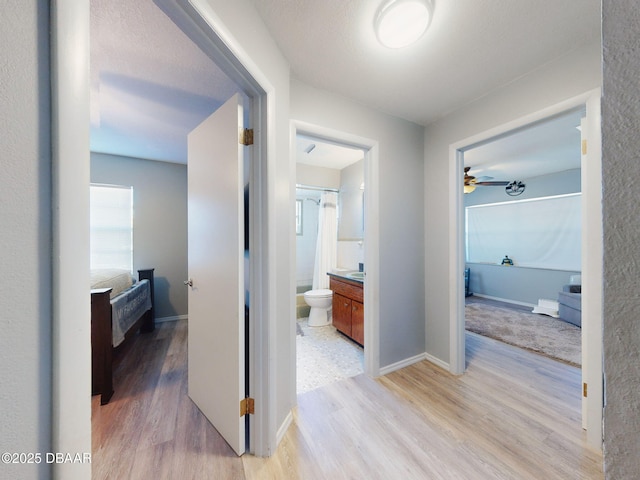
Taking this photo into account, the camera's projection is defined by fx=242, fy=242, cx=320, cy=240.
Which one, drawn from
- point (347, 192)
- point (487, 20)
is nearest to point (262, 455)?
point (487, 20)

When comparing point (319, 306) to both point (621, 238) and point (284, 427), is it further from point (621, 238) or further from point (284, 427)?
point (621, 238)

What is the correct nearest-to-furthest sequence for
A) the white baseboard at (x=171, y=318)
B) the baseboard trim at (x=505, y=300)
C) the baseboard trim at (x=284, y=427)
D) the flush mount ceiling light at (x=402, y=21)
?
1. the flush mount ceiling light at (x=402, y=21)
2. the baseboard trim at (x=284, y=427)
3. the white baseboard at (x=171, y=318)
4. the baseboard trim at (x=505, y=300)

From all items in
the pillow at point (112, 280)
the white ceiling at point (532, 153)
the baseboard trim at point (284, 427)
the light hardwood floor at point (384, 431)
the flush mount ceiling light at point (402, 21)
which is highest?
the white ceiling at point (532, 153)

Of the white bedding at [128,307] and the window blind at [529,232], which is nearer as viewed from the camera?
the white bedding at [128,307]

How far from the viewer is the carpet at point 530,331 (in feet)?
8.38

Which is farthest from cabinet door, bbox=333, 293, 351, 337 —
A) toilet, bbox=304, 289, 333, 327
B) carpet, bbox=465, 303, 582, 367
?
carpet, bbox=465, 303, 582, 367

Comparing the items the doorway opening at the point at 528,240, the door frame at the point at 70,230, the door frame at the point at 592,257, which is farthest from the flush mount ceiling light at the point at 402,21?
the doorway opening at the point at 528,240

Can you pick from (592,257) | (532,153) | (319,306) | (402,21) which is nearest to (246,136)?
(402,21)

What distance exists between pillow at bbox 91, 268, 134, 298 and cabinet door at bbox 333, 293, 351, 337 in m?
2.30

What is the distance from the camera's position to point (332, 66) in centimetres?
161

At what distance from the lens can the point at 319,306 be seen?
3.32 meters

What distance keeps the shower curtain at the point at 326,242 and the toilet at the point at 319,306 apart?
1.39 ft

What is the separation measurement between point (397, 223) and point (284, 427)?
5.76 feet

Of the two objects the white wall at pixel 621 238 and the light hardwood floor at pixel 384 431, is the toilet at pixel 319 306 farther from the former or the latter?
the white wall at pixel 621 238
